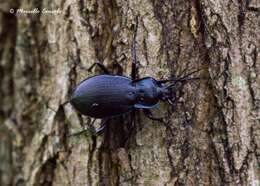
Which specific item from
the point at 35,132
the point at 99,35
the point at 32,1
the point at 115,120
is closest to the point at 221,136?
the point at 115,120

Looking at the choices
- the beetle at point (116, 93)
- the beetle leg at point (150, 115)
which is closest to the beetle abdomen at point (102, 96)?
the beetle at point (116, 93)

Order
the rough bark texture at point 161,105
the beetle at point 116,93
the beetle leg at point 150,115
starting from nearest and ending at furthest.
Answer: the rough bark texture at point 161,105 → the beetle leg at point 150,115 → the beetle at point 116,93

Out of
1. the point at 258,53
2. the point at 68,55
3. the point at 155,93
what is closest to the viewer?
the point at 258,53

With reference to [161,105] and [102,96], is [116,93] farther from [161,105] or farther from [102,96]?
[161,105]

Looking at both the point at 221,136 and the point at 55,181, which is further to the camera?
the point at 55,181

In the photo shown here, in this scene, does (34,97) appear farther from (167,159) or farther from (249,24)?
(249,24)

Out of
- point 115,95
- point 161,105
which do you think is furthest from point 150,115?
point 115,95

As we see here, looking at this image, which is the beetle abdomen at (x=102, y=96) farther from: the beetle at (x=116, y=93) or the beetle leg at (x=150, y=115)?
the beetle leg at (x=150, y=115)

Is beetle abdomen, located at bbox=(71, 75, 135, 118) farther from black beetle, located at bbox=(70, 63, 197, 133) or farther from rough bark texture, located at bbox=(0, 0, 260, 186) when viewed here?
rough bark texture, located at bbox=(0, 0, 260, 186)
